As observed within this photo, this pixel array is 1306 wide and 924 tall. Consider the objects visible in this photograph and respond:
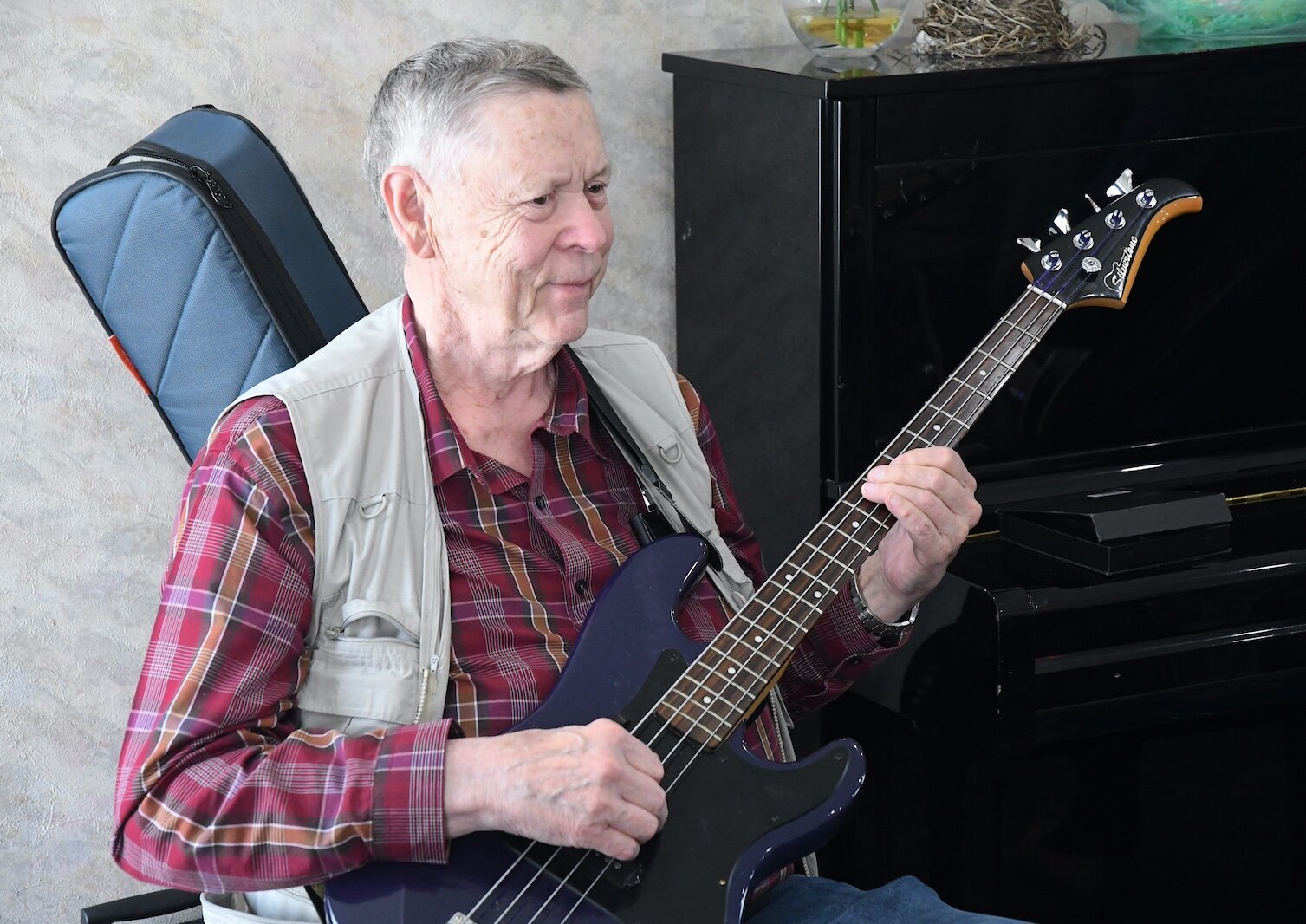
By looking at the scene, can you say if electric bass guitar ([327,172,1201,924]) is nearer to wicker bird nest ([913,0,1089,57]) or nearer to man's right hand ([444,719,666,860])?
man's right hand ([444,719,666,860])

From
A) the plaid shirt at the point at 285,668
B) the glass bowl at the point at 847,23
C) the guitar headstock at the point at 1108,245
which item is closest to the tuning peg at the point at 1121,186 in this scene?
the guitar headstock at the point at 1108,245

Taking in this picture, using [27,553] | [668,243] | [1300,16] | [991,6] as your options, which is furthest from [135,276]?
[1300,16]

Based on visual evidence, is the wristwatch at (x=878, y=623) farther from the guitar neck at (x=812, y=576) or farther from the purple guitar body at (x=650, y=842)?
the purple guitar body at (x=650, y=842)

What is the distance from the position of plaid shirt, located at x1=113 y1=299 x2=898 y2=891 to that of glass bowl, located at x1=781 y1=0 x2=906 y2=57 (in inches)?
32.7

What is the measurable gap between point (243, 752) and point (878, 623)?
680mm

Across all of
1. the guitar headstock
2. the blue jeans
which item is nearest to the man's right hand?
the blue jeans

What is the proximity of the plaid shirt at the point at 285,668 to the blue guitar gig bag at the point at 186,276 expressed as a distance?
18cm

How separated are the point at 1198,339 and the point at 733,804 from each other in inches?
44.5

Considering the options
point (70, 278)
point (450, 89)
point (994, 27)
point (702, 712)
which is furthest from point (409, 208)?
point (994, 27)

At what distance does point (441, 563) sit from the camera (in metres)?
1.30

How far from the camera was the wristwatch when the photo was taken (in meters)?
1.48

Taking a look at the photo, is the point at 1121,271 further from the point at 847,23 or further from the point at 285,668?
the point at 285,668

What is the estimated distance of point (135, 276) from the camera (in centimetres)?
147

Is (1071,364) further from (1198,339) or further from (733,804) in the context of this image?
(733,804)
